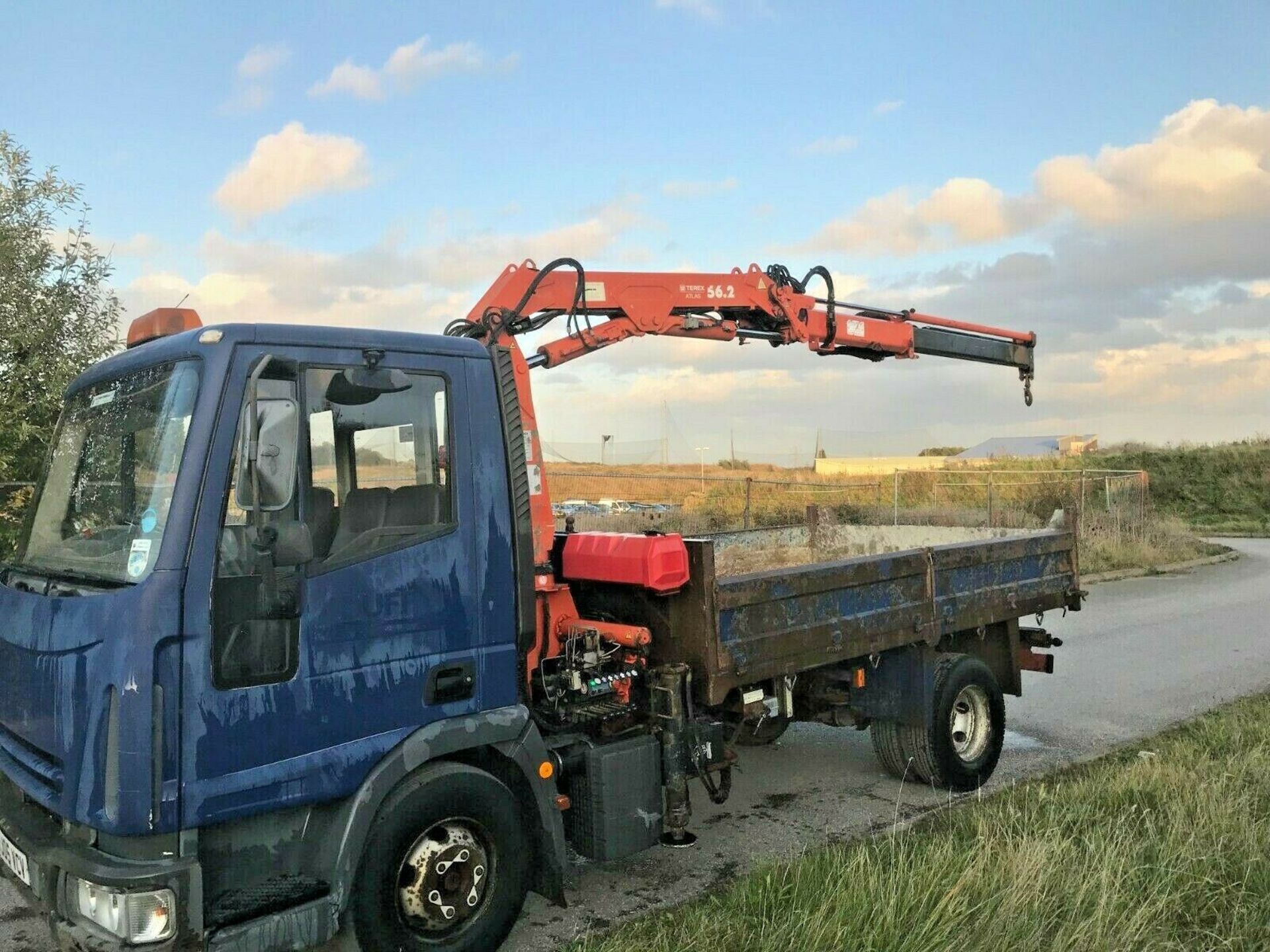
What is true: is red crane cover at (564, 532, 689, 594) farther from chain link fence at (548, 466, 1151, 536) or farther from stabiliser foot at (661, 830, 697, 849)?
chain link fence at (548, 466, 1151, 536)

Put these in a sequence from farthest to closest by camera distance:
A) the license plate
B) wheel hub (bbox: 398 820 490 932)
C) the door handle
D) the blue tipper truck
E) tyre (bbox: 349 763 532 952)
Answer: the door handle
wheel hub (bbox: 398 820 490 932)
tyre (bbox: 349 763 532 952)
the license plate
the blue tipper truck

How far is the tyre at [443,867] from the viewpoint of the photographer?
3447mm

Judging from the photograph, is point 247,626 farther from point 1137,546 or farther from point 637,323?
point 1137,546

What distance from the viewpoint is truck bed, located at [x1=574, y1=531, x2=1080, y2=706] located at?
462 cm

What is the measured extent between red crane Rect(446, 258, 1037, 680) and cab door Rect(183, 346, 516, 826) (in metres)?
0.70

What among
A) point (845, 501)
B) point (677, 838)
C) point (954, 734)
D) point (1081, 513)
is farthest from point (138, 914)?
point (845, 501)

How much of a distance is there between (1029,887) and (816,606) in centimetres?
169

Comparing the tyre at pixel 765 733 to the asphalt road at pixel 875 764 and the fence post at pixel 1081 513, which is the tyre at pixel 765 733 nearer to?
the asphalt road at pixel 875 764

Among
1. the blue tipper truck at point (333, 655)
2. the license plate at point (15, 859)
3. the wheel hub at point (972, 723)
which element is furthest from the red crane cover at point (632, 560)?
the wheel hub at point (972, 723)

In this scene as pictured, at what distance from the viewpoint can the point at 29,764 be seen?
3.40 m

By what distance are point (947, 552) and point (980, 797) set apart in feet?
4.70

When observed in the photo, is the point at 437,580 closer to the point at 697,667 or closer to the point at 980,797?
the point at 697,667

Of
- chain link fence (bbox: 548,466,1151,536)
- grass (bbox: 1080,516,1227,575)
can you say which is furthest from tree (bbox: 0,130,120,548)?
grass (bbox: 1080,516,1227,575)

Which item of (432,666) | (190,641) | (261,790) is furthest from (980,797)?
(190,641)
